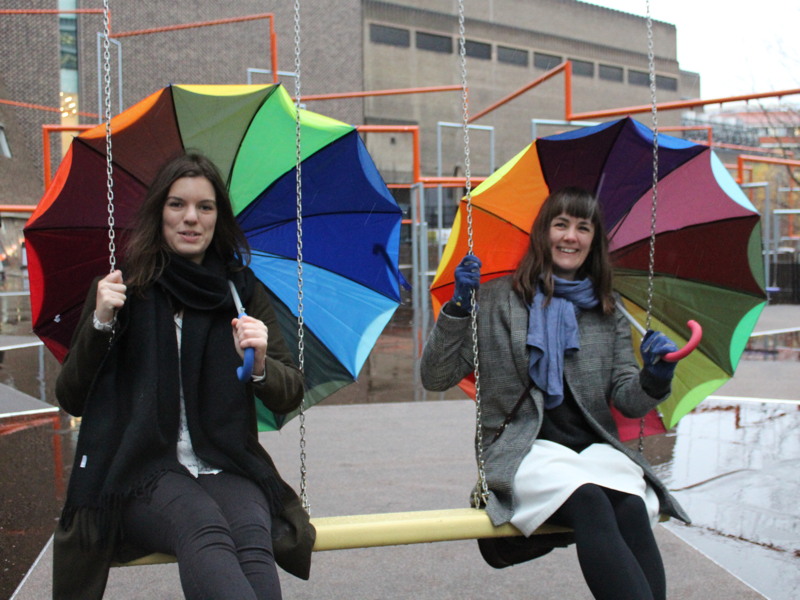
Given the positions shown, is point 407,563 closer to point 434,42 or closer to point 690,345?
point 690,345

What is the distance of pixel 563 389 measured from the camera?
2734 millimetres

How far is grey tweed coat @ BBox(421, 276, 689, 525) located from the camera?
104 inches

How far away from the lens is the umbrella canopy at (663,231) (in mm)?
2930

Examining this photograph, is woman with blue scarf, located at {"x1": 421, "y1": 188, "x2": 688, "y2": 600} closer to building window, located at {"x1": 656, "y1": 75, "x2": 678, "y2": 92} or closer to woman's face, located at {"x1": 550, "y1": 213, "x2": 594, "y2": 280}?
woman's face, located at {"x1": 550, "y1": 213, "x2": 594, "y2": 280}

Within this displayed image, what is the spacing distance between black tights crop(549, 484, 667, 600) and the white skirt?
0.03 m

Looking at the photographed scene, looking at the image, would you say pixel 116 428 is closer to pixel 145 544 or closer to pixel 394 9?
pixel 145 544

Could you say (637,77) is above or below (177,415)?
above

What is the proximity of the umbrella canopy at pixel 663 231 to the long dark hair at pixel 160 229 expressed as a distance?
740 millimetres

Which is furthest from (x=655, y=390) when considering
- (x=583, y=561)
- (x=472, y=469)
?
(x=472, y=469)

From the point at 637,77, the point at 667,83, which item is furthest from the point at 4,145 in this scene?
the point at 667,83

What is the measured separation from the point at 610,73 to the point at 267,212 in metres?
41.3

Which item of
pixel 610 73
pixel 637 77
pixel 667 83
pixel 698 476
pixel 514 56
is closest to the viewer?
pixel 698 476

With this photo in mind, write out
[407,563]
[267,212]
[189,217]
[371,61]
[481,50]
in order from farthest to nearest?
[481,50]
[371,61]
[407,563]
[267,212]
[189,217]

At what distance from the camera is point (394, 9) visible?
36.6m
